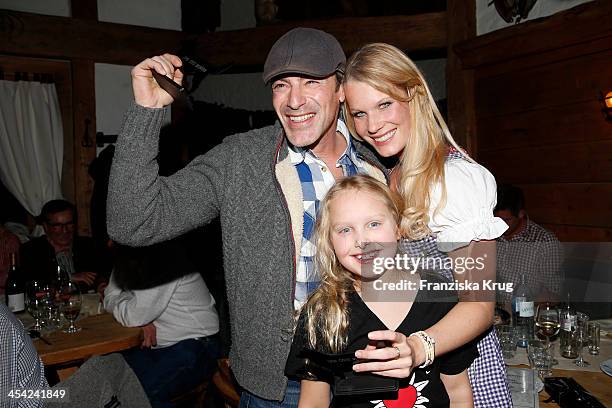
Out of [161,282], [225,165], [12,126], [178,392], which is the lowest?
[178,392]

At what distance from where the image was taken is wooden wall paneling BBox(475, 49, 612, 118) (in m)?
4.02

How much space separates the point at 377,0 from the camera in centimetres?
573

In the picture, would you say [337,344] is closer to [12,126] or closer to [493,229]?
[493,229]

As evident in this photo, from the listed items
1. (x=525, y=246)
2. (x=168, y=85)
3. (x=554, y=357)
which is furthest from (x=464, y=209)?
(x=525, y=246)

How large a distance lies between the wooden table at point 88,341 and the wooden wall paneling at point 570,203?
3.13 meters

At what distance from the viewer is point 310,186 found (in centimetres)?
186

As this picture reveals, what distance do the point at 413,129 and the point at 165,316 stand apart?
2217mm

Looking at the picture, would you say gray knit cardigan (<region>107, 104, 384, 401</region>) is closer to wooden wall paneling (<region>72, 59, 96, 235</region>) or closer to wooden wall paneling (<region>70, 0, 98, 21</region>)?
wooden wall paneling (<region>72, 59, 96, 235</region>)

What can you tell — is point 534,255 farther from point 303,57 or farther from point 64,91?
point 64,91

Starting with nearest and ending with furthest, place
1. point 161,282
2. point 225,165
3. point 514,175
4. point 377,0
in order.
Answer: point 225,165
point 161,282
point 514,175
point 377,0

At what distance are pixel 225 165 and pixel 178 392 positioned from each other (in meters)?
2.02

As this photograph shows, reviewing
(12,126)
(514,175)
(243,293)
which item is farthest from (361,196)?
(12,126)

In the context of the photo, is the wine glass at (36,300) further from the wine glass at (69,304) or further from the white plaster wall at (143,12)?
the white plaster wall at (143,12)

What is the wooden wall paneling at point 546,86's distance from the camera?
4.02 m
